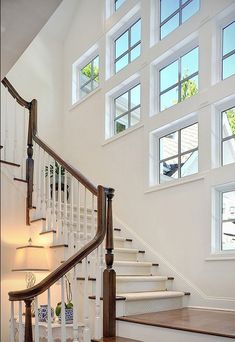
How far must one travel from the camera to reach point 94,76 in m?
6.64

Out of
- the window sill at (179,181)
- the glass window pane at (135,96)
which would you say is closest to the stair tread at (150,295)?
the window sill at (179,181)

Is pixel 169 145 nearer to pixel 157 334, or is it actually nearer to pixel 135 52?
pixel 135 52

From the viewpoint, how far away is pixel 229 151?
4141 mm

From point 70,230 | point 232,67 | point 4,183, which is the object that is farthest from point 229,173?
point 4,183

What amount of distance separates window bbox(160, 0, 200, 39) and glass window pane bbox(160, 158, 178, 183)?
5.33ft

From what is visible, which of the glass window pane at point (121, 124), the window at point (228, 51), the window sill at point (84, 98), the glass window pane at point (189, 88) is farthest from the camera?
the window sill at point (84, 98)

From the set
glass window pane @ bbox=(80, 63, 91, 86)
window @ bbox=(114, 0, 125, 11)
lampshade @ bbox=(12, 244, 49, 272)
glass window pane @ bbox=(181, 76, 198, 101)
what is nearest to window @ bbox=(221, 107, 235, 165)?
glass window pane @ bbox=(181, 76, 198, 101)

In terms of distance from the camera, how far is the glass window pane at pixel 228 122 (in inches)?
164

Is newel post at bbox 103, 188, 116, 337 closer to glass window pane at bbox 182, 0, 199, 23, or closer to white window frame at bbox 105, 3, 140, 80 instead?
glass window pane at bbox 182, 0, 199, 23

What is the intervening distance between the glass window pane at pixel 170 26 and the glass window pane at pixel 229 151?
1.72 metres

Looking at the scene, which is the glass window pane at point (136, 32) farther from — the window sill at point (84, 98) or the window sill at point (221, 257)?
the window sill at point (221, 257)

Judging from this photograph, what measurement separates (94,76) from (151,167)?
237cm

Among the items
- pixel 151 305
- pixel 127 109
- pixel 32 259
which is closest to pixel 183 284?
pixel 151 305

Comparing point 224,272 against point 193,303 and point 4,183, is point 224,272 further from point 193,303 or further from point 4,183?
point 4,183
